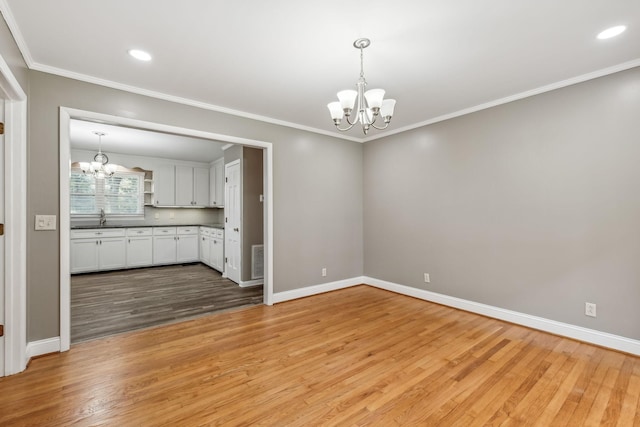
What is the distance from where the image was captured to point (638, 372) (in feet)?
7.42

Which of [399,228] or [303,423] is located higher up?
[399,228]

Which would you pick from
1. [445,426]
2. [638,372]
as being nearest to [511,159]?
[638,372]

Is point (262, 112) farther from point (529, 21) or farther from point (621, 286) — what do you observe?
point (621, 286)

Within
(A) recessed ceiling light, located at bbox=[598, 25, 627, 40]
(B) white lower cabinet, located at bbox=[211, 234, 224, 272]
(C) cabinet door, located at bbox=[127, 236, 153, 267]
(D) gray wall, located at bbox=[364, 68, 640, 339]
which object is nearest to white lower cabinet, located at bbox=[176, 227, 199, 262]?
(C) cabinet door, located at bbox=[127, 236, 153, 267]

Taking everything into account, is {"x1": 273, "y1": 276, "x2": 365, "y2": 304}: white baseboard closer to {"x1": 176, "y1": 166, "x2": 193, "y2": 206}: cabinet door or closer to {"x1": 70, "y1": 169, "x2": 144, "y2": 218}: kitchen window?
{"x1": 176, "y1": 166, "x2": 193, "y2": 206}: cabinet door

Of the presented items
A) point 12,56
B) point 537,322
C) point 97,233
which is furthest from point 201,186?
point 537,322

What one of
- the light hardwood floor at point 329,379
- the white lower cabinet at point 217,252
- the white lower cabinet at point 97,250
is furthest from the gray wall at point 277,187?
the white lower cabinet at point 97,250

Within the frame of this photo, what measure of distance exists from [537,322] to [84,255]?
7.55 meters

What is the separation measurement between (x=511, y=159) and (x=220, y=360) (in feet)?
12.0

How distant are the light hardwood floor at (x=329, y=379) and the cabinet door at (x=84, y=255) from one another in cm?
387

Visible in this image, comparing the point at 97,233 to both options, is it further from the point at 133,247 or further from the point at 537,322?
the point at 537,322

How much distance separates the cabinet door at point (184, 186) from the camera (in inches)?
280

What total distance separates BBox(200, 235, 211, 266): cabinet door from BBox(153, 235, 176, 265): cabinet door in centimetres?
60

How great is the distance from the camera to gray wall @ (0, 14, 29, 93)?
188 centimetres
